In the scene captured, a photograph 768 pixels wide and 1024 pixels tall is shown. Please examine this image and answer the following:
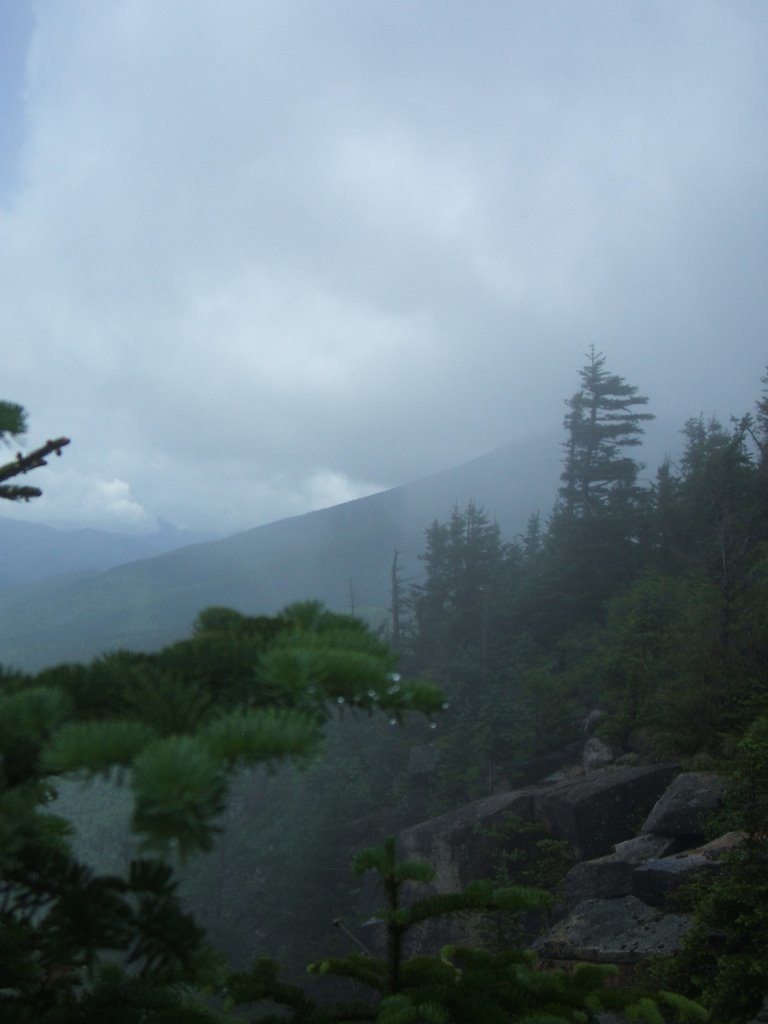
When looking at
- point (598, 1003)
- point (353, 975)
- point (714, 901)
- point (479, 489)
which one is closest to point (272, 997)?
point (353, 975)

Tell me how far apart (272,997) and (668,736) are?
64.1ft

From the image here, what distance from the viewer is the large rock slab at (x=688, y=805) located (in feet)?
48.6

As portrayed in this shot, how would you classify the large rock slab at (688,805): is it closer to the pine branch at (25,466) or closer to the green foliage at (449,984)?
the green foliage at (449,984)

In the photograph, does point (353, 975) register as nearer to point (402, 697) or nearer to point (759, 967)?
point (402, 697)

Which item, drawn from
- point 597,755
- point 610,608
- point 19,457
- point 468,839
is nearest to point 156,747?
point 19,457

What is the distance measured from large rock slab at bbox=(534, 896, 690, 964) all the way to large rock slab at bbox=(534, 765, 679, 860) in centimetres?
781

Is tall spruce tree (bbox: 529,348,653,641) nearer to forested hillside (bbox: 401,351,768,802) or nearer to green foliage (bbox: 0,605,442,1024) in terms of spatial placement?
forested hillside (bbox: 401,351,768,802)

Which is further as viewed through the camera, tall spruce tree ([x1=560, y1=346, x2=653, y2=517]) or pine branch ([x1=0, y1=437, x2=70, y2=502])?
tall spruce tree ([x1=560, y1=346, x2=653, y2=517])

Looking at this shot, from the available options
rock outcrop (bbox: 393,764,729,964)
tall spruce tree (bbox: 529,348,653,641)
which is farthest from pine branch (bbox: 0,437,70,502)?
tall spruce tree (bbox: 529,348,653,641)

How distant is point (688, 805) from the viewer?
49.5 feet

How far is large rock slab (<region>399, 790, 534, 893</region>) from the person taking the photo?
24688 millimetres

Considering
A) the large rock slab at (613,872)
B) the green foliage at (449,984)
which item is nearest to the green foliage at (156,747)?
the green foliage at (449,984)

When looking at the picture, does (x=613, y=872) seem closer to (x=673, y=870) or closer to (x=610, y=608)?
(x=673, y=870)

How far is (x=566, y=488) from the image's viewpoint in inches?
1868
